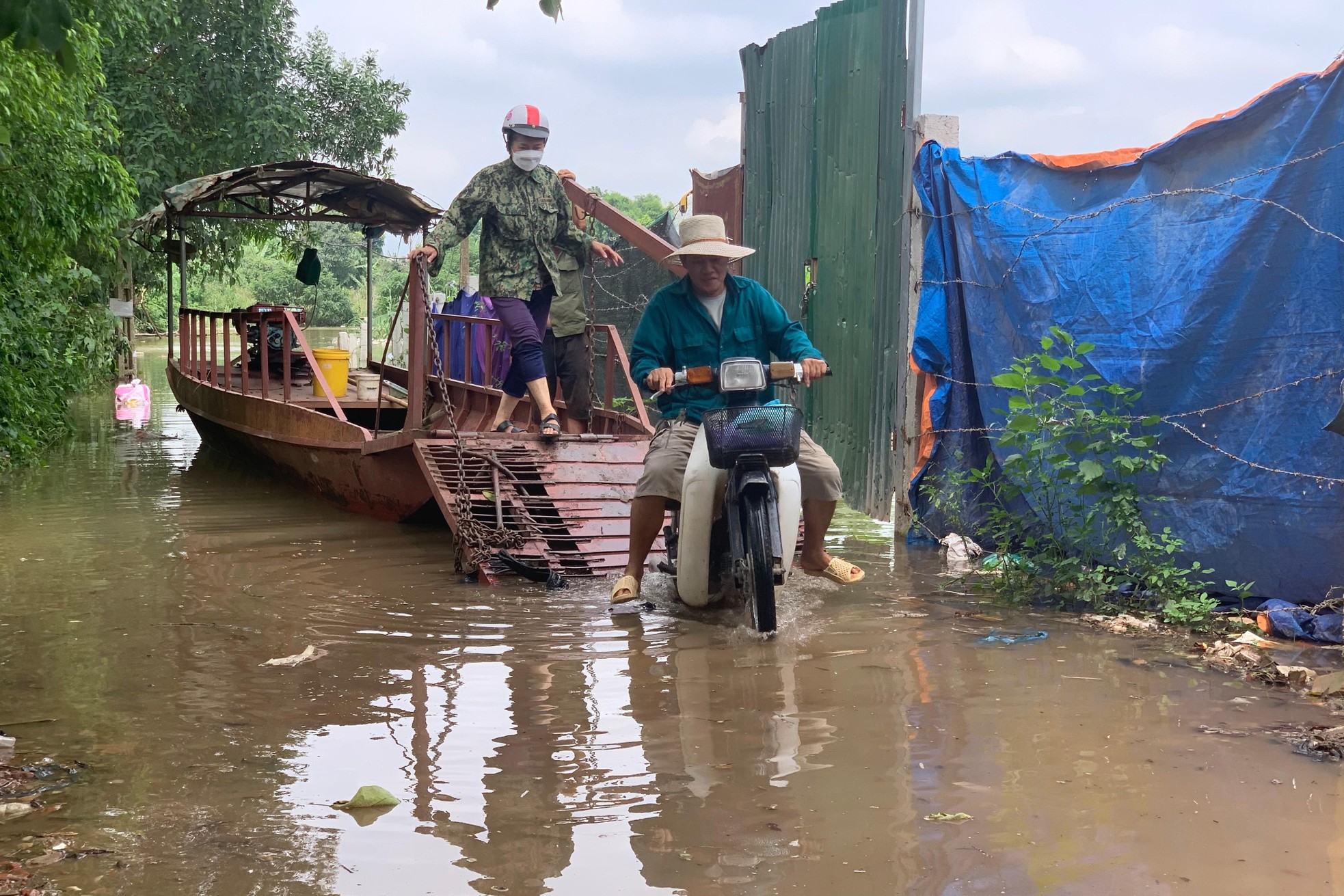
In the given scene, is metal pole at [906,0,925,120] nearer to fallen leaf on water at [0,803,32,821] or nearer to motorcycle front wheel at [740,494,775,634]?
motorcycle front wheel at [740,494,775,634]

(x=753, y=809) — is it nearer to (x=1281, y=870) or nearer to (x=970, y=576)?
(x=1281, y=870)

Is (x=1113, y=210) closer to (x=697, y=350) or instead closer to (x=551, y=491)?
(x=697, y=350)

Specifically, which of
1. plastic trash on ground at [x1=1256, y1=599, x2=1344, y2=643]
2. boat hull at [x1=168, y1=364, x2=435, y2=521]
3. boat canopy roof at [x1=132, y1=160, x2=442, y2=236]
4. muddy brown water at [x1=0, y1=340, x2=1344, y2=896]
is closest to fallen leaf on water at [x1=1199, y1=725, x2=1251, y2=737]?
muddy brown water at [x1=0, y1=340, x2=1344, y2=896]

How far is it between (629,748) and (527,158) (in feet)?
16.1

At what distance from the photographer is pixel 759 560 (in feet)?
15.9

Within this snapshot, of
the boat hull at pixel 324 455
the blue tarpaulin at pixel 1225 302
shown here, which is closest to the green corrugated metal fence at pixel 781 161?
the blue tarpaulin at pixel 1225 302

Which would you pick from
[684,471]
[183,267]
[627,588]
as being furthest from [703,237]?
[183,267]

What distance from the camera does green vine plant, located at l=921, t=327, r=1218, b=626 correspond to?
543 centimetres

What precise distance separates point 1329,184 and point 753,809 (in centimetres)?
356

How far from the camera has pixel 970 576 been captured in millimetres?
6352

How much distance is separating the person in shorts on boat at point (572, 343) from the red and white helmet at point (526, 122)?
53 cm

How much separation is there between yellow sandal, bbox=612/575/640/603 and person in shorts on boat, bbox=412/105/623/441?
2029 mm

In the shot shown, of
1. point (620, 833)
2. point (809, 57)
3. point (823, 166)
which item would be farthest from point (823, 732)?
point (809, 57)

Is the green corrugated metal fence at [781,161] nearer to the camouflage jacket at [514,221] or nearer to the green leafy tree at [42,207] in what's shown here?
Answer: the camouflage jacket at [514,221]
